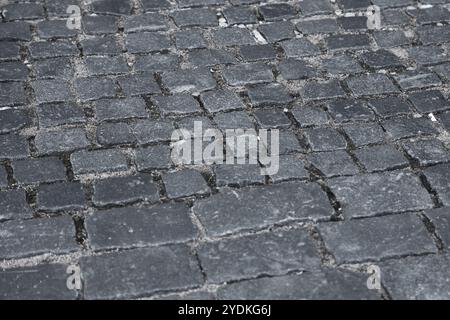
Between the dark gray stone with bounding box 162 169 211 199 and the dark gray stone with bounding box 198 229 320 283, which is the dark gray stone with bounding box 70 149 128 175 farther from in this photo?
the dark gray stone with bounding box 198 229 320 283

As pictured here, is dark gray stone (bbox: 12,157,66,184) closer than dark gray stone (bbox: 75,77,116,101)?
Yes

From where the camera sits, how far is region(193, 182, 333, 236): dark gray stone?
3266mm

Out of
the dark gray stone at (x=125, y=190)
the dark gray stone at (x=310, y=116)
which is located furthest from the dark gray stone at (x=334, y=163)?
the dark gray stone at (x=125, y=190)

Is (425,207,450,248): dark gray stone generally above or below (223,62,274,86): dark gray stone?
below

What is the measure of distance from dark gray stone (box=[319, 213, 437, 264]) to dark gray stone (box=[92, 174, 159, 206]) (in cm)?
80

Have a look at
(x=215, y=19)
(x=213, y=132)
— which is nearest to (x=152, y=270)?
(x=213, y=132)

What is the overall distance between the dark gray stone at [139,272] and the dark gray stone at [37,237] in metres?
0.14

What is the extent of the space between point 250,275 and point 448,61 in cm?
223

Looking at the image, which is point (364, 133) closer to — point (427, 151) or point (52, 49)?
point (427, 151)

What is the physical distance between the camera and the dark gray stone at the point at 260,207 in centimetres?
327

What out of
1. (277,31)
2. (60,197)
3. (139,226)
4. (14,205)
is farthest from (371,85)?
(14,205)

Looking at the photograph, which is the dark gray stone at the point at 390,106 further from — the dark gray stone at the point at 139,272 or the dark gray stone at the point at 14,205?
the dark gray stone at the point at 14,205

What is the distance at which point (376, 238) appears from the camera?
10.5 feet

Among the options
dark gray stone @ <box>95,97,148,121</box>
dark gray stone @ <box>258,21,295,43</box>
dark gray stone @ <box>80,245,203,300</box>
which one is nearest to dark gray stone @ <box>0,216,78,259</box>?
dark gray stone @ <box>80,245,203,300</box>
